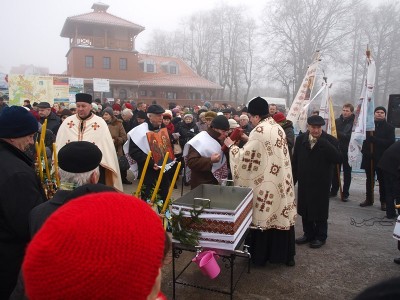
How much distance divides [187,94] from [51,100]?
79.1ft

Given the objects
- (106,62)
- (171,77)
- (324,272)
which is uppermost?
(106,62)

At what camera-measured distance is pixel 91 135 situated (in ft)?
14.2

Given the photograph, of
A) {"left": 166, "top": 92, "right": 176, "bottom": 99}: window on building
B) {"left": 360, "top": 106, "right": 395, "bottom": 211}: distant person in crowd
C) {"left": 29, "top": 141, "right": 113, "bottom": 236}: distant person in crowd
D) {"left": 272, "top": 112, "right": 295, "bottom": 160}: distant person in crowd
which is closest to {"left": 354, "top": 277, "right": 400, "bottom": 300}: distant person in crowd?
{"left": 29, "top": 141, "right": 113, "bottom": 236}: distant person in crowd

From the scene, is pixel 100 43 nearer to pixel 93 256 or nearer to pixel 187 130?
pixel 187 130

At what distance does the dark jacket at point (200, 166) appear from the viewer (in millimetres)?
4273

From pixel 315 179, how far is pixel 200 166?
68.1 inches

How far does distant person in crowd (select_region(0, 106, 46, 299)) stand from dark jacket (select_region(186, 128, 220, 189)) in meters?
→ 2.09

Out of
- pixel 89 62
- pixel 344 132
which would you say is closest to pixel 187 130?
pixel 344 132

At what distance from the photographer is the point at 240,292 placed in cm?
377

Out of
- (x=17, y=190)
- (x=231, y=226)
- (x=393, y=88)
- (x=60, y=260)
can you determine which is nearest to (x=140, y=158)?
(x=231, y=226)

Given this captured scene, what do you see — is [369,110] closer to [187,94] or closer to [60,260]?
[60,260]

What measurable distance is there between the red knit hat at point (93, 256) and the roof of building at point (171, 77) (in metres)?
35.5

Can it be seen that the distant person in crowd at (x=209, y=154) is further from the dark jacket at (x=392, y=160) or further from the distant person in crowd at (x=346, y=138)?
the distant person in crowd at (x=346, y=138)

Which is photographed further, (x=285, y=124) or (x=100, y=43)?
(x=100, y=43)
